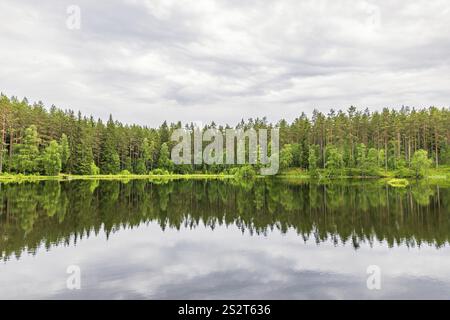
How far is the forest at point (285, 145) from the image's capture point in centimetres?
8269

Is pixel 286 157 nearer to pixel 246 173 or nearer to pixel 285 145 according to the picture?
pixel 285 145

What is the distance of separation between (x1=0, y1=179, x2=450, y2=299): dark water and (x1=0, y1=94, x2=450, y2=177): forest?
59549 mm

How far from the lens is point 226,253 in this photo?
57.9ft

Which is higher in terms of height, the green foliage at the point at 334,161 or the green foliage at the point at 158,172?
the green foliage at the point at 334,161

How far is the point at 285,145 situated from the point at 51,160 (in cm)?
6282

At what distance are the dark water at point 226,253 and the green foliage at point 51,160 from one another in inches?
2197

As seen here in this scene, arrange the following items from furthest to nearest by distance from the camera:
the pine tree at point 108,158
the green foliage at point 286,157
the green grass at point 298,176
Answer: the pine tree at point 108,158 < the green foliage at point 286,157 < the green grass at point 298,176

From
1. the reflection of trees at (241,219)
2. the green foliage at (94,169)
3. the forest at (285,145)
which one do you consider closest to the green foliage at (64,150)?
the forest at (285,145)

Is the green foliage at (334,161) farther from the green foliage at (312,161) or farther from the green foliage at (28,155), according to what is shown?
the green foliage at (28,155)

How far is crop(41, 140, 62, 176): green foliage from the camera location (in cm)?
8150

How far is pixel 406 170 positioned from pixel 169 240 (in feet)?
260

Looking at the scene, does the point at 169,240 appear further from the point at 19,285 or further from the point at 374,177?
the point at 374,177

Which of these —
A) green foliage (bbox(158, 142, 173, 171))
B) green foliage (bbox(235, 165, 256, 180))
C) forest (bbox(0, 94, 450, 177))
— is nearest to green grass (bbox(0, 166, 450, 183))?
forest (bbox(0, 94, 450, 177))

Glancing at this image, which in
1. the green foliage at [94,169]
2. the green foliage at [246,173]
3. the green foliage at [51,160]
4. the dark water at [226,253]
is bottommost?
the dark water at [226,253]
